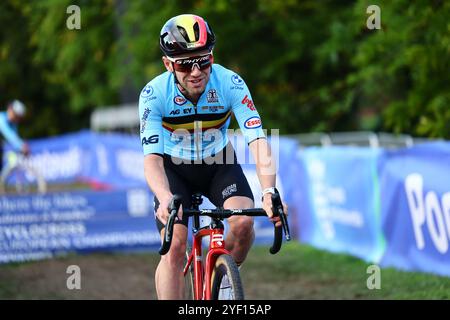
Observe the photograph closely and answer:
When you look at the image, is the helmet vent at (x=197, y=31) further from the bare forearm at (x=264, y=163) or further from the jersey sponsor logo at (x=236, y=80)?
the bare forearm at (x=264, y=163)

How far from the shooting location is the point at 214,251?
5586mm

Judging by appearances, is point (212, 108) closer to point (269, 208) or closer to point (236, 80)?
point (236, 80)

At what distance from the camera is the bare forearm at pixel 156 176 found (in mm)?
5531

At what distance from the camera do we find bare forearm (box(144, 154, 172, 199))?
5.53 metres

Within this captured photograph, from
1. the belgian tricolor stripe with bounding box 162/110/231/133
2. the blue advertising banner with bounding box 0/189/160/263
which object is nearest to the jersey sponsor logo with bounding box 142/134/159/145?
the belgian tricolor stripe with bounding box 162/110/231/133

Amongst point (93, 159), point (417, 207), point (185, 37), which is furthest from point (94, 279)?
point (93, 159)

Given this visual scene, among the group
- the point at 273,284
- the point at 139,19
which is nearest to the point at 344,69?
the point at 139,19

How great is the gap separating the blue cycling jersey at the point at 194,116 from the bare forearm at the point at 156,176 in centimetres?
6

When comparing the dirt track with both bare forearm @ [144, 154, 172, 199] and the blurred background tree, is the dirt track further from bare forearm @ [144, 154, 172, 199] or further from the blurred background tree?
the blurred background tree

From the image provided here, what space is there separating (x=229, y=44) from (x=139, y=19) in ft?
8.27

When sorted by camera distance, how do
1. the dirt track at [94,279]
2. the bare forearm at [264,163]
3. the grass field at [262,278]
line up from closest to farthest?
the bare forearm at [264,163]
the grass field at [262,278]
the dirt track at [94,279]

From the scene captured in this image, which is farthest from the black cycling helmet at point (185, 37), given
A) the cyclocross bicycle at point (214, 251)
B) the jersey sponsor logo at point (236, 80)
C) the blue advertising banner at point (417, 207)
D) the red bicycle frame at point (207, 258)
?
the blue advertising banner at point (417, 207)

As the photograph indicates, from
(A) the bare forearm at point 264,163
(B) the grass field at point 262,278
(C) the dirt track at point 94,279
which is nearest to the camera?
(A) the bare forearm at point 264,163
